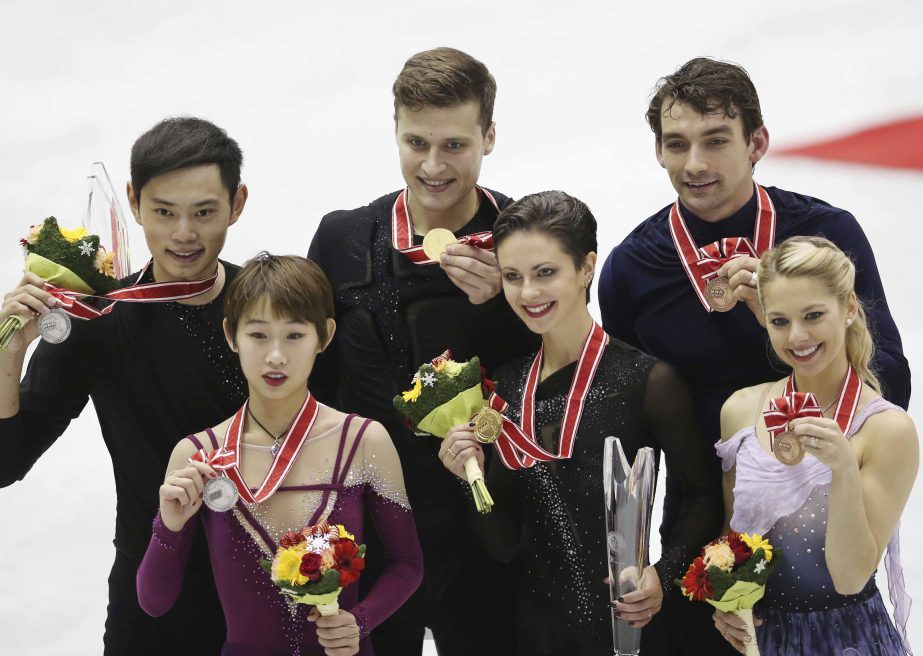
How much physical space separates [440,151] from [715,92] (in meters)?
0.75

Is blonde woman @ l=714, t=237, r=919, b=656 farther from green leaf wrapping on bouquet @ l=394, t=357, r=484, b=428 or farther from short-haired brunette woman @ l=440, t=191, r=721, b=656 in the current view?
green leaf wrapping on bouquet @ l=394, t=357, r=484, b=428

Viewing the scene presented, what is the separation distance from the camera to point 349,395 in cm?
386

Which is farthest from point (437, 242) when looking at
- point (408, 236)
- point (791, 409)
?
point (791, 409)

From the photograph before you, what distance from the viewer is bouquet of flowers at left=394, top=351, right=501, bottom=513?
3.29 metres

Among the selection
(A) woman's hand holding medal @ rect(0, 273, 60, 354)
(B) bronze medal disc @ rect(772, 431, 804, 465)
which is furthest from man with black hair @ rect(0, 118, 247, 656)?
(B) bronze medal disc @ rect(772, 431, 804, 465)

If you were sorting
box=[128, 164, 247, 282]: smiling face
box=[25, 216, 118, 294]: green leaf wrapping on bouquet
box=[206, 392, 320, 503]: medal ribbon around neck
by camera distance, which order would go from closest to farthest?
box=[206, 392, 320, 503]: medal ribbon around neck, box=[25, 216, 118, 294]: green leaf wrapping on bouquet, box=[128, 164, 247, 282]: smiling face

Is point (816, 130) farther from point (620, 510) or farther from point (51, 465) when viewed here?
point (620, 510)

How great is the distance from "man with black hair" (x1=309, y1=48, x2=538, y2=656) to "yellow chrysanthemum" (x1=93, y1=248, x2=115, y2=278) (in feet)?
1.97

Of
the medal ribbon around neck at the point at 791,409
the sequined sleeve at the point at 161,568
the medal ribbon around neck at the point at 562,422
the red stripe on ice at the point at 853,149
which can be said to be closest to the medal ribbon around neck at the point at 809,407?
the medal ribbon around neck at the point at 791,409

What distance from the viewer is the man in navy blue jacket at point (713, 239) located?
3.69m

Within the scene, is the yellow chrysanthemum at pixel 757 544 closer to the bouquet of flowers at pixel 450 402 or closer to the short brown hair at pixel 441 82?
the bouquet of flowers at pixel 450 402

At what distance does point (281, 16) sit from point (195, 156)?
20.7 feet

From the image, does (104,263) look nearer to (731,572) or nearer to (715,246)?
(715,246)

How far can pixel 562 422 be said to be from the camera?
342 centimetres
